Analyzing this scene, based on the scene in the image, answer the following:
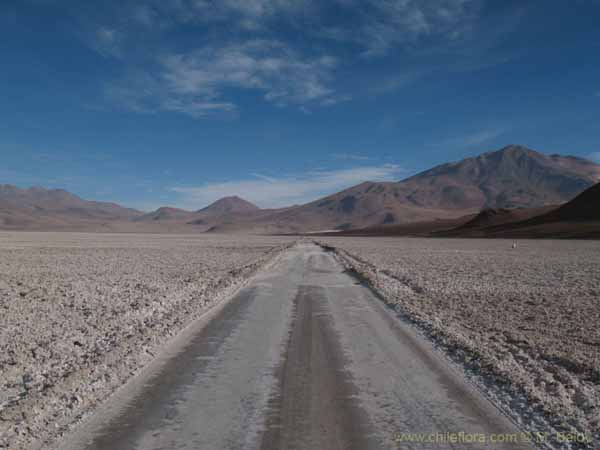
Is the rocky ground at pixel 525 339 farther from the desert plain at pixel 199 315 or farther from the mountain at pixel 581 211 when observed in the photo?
the mountain at pixel 581 211

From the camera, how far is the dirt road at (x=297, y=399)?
4789mm

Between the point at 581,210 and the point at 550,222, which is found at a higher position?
the point at 581,210

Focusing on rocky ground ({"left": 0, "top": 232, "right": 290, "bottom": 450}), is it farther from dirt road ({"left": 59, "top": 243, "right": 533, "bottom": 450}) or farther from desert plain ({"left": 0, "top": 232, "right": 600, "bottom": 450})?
dirt road ({"left": 59, "top": 243, "right": 533, "bottom": 450})

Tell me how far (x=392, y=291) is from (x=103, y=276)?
13255 millimetres

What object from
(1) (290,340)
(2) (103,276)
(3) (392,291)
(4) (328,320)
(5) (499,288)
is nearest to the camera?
(1) (290,340)

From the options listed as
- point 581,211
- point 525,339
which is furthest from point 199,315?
point 581,211

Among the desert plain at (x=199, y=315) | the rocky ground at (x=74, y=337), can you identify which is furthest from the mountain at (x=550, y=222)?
the rocky ground at (x=74, y=337)

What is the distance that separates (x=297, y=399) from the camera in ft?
19.0

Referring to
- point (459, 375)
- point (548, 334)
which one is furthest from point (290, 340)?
point (548, 334)

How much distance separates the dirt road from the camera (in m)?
4.79

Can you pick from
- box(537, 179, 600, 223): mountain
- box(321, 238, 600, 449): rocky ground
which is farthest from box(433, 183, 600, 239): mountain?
box(321, 238, 600, 449): rocky ground

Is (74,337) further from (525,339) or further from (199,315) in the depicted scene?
(525,339)

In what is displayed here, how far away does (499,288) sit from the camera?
18125 millimetres

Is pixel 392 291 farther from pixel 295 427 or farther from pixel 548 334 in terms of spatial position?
pixel 295 427
